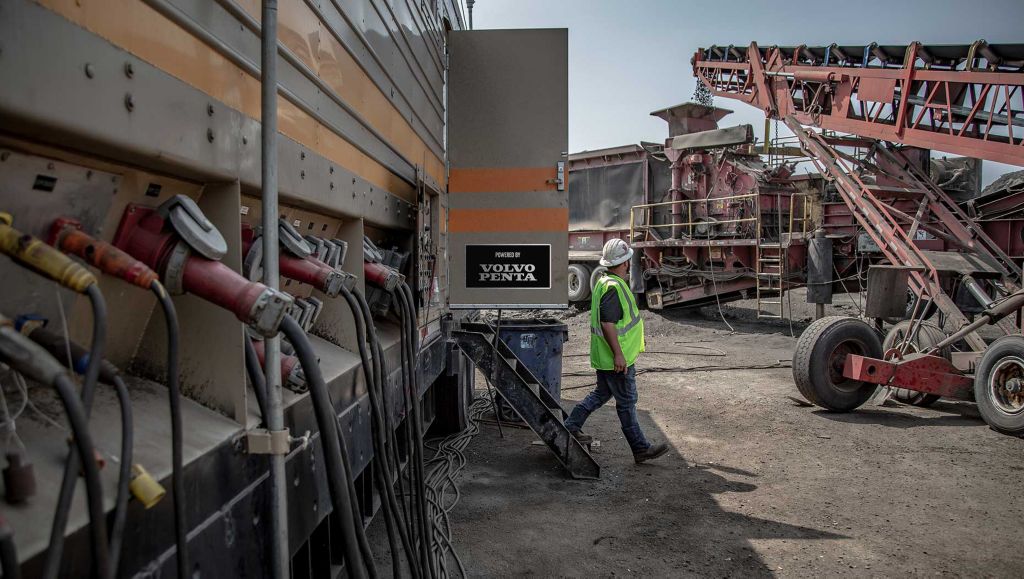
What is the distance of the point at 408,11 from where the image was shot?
383 cm

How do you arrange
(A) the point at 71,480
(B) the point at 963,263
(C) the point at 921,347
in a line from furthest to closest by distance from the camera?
(B) the point at 963,263 < (C) the point at 921,347 < (A) the point at 71,480

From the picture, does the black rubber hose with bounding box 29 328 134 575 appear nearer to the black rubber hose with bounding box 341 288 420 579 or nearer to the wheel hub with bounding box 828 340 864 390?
the black rubber hose with bounding box 341 288 420 579

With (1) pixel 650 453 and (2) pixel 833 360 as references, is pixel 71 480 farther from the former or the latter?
(2) pixel 833 360

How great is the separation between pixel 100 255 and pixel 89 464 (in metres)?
0.46

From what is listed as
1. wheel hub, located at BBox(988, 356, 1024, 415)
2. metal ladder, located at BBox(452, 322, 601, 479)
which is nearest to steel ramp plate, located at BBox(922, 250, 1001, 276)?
wheel hub, located at BBox(988, 356, 1024, 415)

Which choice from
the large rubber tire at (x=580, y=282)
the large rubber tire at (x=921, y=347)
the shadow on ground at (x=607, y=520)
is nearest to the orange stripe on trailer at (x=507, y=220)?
the shadow on ground at (x=607, y=520)

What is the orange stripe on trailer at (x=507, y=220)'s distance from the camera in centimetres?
470

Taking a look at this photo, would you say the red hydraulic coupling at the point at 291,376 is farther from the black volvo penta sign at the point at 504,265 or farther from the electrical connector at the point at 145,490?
the black volvo penta sign at the point at 504,265

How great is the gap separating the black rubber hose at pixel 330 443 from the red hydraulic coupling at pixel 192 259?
0.08 metres

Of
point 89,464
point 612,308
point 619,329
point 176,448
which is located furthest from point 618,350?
point 89,464

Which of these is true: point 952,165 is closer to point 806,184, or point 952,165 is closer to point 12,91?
point 806,184

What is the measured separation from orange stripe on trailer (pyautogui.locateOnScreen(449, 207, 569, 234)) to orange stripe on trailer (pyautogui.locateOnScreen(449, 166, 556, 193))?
0.14 metres

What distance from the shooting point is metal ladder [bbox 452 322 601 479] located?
484 centimetres

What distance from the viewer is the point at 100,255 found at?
1.25 meters
